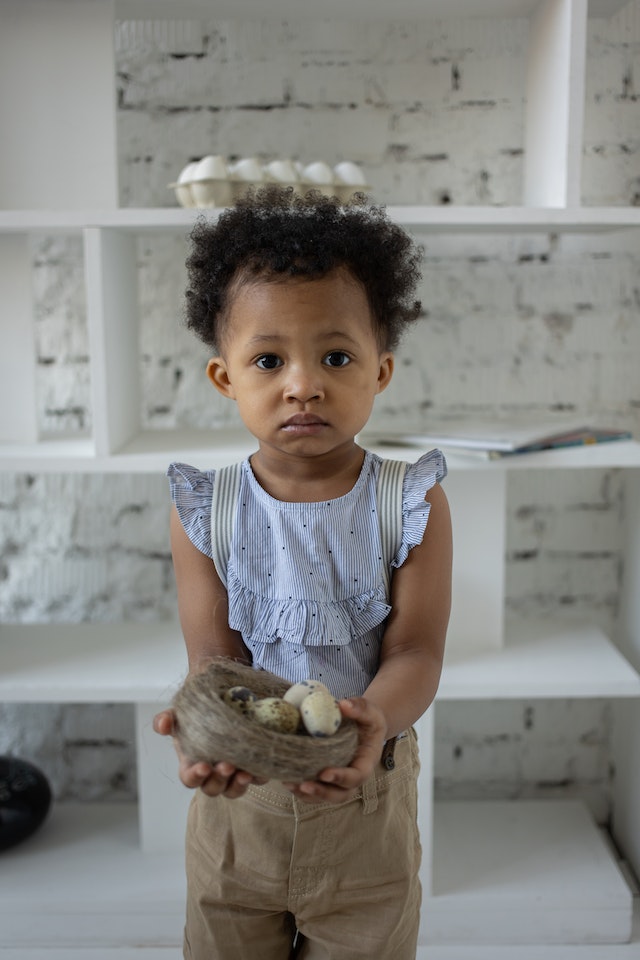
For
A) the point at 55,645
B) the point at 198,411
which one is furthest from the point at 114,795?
the point at 198,411

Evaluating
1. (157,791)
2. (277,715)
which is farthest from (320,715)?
(157,791)

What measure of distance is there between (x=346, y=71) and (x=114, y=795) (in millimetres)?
1560

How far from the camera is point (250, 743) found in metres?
0.83

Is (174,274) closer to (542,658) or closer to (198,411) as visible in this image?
(198,411)

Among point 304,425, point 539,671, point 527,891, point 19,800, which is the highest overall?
point 304,425

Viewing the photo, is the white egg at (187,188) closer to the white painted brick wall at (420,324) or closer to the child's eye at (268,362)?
the white painted brick wall at (420,324)

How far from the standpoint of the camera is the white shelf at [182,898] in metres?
1.74

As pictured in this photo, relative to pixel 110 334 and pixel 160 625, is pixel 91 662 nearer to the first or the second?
pixel 160 625

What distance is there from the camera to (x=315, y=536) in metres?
1.03

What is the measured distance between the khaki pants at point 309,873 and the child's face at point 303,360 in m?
0.37

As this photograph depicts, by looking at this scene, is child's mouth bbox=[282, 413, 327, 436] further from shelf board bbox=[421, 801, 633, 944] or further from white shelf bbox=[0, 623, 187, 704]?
shelf board bbox=[421, 801, 633, 944]

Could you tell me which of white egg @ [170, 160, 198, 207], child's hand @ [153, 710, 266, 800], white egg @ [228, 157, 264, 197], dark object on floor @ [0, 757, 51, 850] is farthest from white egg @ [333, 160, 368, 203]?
dark object on floor @ [0, 757, 51, 850]

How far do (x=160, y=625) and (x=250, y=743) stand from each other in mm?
1165

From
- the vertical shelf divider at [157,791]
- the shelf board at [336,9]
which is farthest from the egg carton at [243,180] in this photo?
the vertical shelf divider at [157,791]
